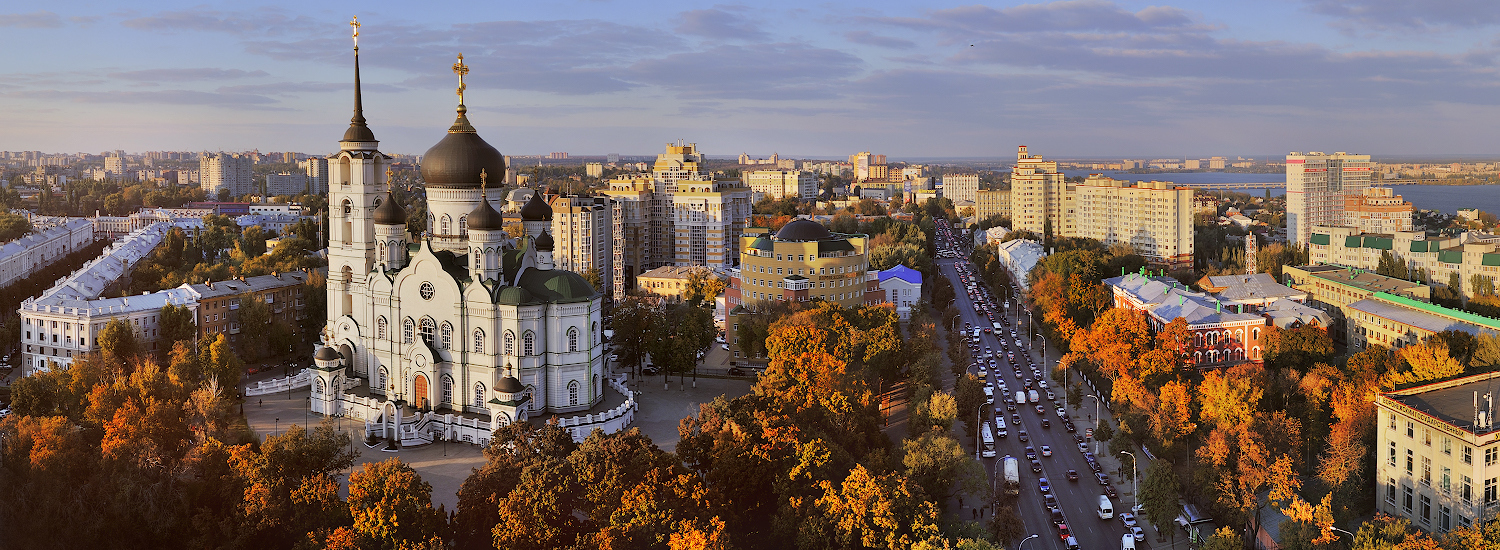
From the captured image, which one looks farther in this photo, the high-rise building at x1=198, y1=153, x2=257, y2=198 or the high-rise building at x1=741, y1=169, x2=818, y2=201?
the high-rise building at x1=741, y1=169, x2=818, y2=201

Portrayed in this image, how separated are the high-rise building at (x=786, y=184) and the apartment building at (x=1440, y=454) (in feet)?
474

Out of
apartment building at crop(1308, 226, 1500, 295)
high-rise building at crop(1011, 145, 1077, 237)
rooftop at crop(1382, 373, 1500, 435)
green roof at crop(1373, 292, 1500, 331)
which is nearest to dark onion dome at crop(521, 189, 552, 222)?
rooftop at crop(1382, 373, 1500, 435)

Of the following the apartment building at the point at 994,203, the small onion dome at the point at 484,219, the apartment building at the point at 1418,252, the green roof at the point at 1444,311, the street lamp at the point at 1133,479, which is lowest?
the street lamp at the point at 1133,479

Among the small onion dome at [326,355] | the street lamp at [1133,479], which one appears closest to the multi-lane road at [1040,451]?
the street lamp at [1133,479]

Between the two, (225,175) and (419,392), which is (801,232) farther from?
(225,175)

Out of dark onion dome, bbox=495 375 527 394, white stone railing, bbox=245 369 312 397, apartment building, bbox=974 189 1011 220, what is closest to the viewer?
dark onion dome, bbox=495 375 527 394

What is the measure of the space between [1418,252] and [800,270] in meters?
47.4

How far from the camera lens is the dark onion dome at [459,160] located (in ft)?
138

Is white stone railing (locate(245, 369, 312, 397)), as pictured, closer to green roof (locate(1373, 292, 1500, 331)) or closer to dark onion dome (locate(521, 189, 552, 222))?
dark onion dome (locate(521, 189, 552, 222))

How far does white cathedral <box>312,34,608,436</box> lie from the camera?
3953 centimetres

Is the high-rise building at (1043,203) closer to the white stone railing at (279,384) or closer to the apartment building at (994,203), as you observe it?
the apartment building at (994,203)

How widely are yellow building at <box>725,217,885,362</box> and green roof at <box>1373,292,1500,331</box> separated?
28157 millimetres

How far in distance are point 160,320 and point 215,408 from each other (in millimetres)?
20471

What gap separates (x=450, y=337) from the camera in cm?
4031
